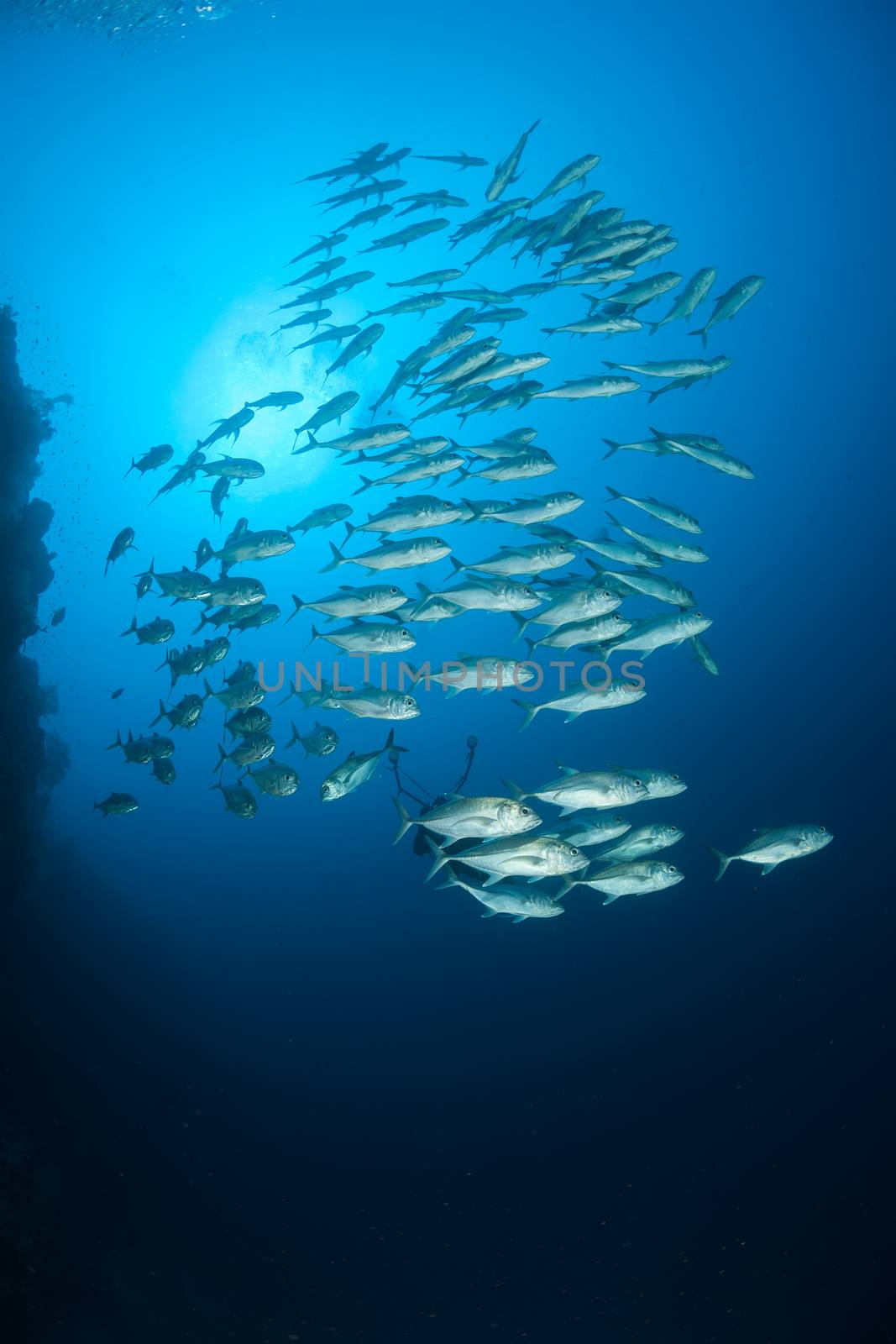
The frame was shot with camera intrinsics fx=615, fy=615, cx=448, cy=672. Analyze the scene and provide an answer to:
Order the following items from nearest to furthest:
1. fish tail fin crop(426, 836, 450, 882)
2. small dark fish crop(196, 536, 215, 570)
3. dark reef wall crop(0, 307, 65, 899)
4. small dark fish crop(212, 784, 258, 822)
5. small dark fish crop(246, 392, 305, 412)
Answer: fish tail fin crop(426, 836, 450, 882)
small dark fish crop(212, 784, 258, 822)
small dark fish crop(196, 536, 215, 570)
small dark fish crop(246, 392, 305, 412)
dark reef wall crop(0, 307, 65, 899)

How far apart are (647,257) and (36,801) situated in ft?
48.7

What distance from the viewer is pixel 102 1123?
9836 millimetres

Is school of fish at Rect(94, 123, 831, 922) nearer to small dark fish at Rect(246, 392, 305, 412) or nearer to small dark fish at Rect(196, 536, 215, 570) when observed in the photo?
small dark fish at Rect(196, 536, 215, 570)

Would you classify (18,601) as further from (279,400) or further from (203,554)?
(203,554)

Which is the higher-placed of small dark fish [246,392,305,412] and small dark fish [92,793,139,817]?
small dark fish [246,392,305,412]

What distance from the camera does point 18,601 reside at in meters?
11.3

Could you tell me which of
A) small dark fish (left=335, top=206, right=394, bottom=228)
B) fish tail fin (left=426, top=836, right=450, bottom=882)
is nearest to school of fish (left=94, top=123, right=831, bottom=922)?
fish tail fin (left=426, top=836, right=450, bottom=882)

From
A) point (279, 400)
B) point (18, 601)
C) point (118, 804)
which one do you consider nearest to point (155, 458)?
point (279, 400)

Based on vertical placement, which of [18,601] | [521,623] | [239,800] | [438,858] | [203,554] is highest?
[18,601]

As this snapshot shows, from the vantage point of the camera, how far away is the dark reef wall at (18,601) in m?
10.8

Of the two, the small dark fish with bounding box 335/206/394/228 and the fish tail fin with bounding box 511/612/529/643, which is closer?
the fish tail fin with bounding box 511/612/529/643

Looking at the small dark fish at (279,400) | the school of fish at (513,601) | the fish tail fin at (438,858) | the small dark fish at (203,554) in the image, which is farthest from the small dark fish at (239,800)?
the small dark fish at (279,400)

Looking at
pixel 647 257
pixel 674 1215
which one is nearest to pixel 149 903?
pixel 674 1215

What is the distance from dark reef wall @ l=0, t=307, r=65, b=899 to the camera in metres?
10.8
